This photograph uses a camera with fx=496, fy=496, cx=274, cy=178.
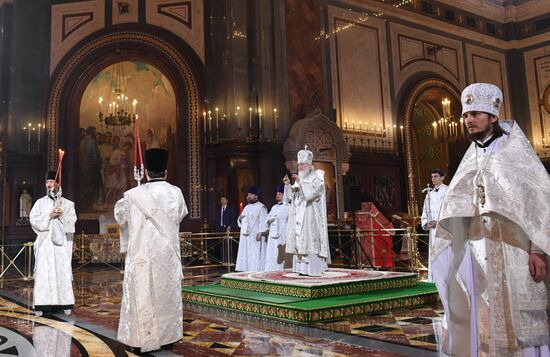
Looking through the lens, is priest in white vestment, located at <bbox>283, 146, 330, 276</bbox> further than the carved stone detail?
No

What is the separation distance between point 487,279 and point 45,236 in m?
5.68

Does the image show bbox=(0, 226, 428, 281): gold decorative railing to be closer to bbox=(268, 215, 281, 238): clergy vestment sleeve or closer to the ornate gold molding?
bbox=(268, 215, 281, 238): clergy vestment sleeve

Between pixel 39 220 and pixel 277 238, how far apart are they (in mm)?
4743

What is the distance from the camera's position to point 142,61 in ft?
53.0

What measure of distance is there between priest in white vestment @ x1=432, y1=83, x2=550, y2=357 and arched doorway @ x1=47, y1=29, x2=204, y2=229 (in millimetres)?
12597

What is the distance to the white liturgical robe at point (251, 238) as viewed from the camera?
10891 mm

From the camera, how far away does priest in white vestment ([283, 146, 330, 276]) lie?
7.40 m

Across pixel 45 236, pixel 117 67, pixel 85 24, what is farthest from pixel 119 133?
pixel 45 236

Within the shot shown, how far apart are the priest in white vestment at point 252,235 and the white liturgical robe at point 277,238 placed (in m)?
0.68

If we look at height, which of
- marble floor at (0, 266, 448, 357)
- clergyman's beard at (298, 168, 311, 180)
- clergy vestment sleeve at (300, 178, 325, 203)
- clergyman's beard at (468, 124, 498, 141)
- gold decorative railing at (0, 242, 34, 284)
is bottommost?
marble floor at (0, 266, 448, 357)

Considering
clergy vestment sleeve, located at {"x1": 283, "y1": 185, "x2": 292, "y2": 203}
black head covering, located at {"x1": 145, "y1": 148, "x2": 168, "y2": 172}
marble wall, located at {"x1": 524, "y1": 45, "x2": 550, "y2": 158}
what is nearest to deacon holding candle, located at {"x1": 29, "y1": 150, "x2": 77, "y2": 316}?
black head covering, located at {"x1": 145, "y1": 148, "x2": 168, "y2": 172}

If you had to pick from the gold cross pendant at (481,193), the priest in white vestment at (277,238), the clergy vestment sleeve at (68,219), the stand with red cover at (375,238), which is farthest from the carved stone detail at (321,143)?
the gold cross pendant at (481,193)

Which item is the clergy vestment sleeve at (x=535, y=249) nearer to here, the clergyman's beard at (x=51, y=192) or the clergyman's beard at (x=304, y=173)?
the clergyman's beard at (x=304, y=173)

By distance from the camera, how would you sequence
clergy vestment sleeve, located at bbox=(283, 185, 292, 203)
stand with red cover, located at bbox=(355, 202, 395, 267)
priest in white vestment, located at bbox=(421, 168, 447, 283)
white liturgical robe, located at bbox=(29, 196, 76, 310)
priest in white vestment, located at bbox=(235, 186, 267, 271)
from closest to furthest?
1. white liturgical robe, located at bbox=(29, 196, 76, 310)
2. priest in white vestment, located at bbox=(421, 168, 447, 283)
3. clergy vestment sleeve, located at bbox=(283, 185, 292, 203)
4. priest in white vestment, located at bbox=(235, 186, 267, 271)
5. stand with red cover, located at bbox=(355, 202, 395, 267)
